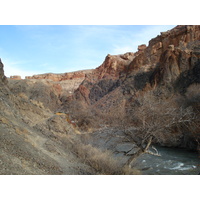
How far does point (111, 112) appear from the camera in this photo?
22.0 meters

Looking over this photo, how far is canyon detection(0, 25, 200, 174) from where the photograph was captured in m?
6.72

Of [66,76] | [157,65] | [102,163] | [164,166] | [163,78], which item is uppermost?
[157,65]

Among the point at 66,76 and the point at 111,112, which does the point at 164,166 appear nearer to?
the point at 111,112

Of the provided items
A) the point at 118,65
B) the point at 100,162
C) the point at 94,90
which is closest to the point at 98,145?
the point at 100,162

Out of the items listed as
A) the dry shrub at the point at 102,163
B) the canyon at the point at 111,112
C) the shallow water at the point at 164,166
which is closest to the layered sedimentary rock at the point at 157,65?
the canyon at the point at 111,112

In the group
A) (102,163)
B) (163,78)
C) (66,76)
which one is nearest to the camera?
(102,163)

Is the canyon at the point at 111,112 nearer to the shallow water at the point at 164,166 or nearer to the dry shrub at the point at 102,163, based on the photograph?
the dry shrub at the point at 102,163

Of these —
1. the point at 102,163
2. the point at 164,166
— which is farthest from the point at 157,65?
the point at 102,163

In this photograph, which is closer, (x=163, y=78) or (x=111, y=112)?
(x=111, y=112)

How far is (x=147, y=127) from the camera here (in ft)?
21.7

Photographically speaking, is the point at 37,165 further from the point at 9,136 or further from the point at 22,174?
the point at 9,136

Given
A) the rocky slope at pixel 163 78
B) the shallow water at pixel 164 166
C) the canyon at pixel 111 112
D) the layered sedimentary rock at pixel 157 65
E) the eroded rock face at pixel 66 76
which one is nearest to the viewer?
the canyon at pixel 111 112

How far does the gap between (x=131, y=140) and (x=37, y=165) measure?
3223mm

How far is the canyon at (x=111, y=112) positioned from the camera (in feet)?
22.1
